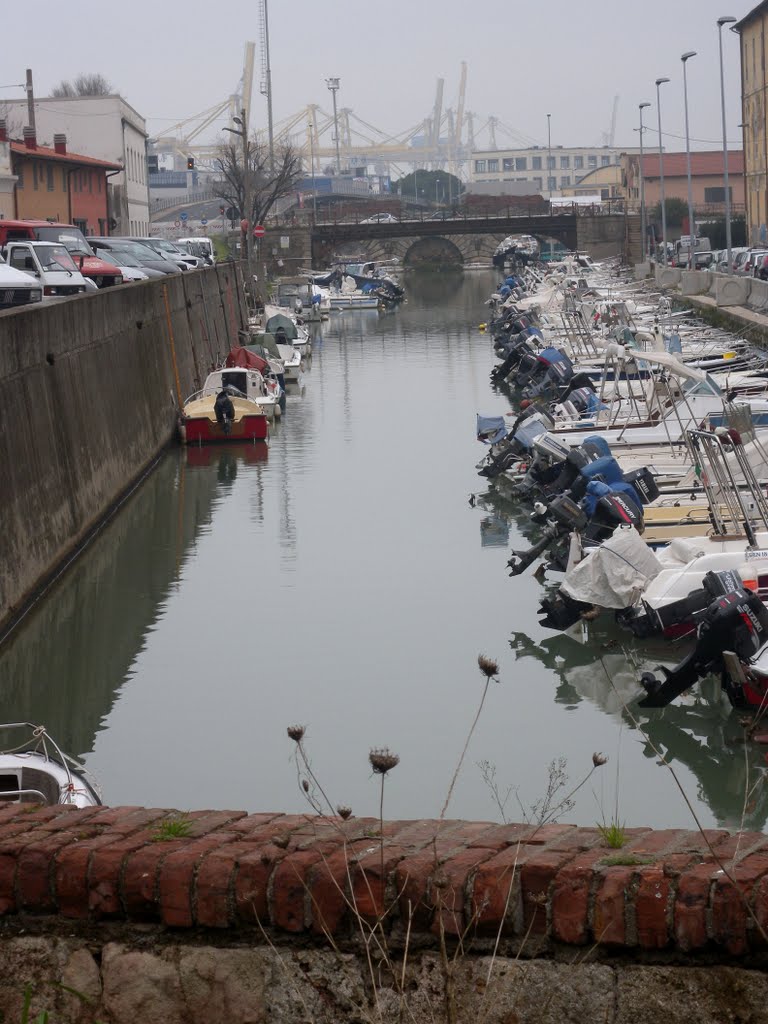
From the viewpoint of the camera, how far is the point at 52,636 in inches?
698

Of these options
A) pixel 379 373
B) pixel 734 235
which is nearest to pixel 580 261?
pixel 734 235

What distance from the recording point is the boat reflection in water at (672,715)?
12.5 metres

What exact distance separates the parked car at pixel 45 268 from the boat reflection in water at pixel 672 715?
15591 millimetres

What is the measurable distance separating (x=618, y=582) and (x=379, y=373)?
3261 cm

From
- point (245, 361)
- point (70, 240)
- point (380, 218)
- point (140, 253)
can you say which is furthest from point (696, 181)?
point (70, 240)

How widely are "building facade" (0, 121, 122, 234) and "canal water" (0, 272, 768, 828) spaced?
30.5 metres

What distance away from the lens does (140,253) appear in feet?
142

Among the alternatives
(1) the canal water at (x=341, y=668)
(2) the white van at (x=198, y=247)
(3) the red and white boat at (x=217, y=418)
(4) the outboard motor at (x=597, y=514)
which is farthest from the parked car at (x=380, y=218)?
(4) the outboard motor at (x=597, y=514)

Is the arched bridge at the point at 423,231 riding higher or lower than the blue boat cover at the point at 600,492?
higher

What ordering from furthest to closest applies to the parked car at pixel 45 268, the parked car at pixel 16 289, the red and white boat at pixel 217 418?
1. the red and white boat at pixel 217 418
2. the parked car at pixel 45 268
3. the parked car at pixel 16 289

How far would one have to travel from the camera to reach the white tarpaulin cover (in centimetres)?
1566

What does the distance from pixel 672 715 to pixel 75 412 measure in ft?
37.7

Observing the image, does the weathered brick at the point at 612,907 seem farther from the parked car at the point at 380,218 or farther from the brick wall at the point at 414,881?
the parked car at the point at 380,218

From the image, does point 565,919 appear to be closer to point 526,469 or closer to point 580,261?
point 526,469
